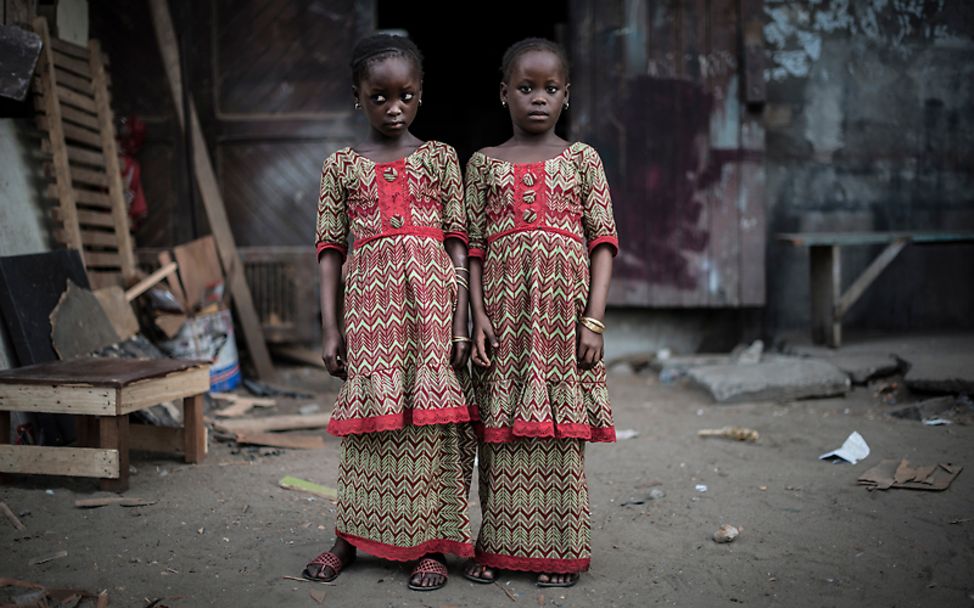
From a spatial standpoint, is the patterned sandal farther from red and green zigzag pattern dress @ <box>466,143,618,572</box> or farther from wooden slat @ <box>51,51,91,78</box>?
wooden slat @ <box>51,51,91,78</box>

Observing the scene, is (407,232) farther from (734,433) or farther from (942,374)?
(942,374)

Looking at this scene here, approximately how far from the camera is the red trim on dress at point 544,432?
2.50 m

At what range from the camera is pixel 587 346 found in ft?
8.34

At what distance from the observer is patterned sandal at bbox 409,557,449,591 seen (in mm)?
2557

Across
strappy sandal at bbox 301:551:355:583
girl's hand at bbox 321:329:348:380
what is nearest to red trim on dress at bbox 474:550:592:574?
strappy sandal at bbox 301:551:355:583

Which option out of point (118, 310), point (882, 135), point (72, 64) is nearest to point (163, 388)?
point (118, 310)

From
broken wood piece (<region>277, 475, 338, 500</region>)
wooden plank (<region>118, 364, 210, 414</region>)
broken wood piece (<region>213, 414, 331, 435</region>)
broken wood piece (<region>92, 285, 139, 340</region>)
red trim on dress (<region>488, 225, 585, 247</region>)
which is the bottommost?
broken wood piece (<region>277, 475, 338, 500</region>)

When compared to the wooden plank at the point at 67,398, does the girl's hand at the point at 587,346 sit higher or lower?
higher

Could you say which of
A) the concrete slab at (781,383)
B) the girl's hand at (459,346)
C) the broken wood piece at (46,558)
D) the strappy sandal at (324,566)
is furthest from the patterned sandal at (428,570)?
the concrete slab at (781,383)

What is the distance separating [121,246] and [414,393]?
379cm

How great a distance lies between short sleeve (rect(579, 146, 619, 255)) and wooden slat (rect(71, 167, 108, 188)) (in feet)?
12.3

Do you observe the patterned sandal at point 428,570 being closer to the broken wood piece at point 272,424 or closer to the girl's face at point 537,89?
the girl's face at point 537,89

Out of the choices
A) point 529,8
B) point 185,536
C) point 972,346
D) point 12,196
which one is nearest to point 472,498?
point 185,536

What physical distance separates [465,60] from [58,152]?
7.52 m
